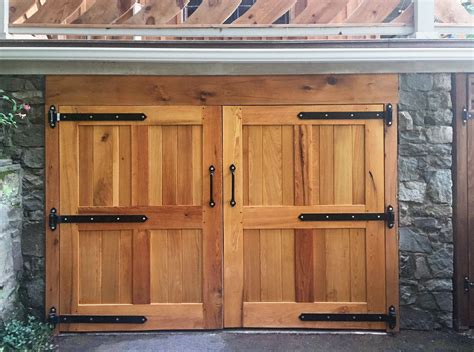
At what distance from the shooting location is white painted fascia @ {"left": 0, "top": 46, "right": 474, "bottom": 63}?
10.2ft

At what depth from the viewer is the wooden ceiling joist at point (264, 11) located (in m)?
3.19

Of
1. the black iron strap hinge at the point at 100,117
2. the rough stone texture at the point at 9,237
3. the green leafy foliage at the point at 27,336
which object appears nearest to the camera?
the green leafy foliage at the point at 27,336

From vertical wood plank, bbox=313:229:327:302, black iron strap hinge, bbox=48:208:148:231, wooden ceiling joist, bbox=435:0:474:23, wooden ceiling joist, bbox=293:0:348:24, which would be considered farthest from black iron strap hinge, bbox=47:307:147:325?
wooden ceiling joist, bbox=435:0:474:23

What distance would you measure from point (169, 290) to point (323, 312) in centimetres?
123

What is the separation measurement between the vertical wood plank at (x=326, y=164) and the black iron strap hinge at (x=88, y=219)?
143 centimetres

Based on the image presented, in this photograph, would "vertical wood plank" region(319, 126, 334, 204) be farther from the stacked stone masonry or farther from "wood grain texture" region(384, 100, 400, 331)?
the stacked stone masonry

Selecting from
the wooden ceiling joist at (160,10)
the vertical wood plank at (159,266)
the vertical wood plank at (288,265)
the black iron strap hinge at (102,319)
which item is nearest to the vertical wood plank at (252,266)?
the vertical wood plank at (288,265)

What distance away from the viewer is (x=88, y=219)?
3.36m

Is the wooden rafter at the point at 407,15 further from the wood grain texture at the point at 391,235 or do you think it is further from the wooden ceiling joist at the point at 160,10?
the wooden ceiling joist at the point at 160,10

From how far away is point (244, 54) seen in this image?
312cm

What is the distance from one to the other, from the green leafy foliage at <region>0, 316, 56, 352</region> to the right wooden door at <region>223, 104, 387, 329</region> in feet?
4.52

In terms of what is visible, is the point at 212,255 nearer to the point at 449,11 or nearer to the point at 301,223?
the point at 301,223

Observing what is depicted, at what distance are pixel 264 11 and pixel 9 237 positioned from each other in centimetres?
256

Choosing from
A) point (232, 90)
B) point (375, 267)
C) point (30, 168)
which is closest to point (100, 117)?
point (30, 168)
